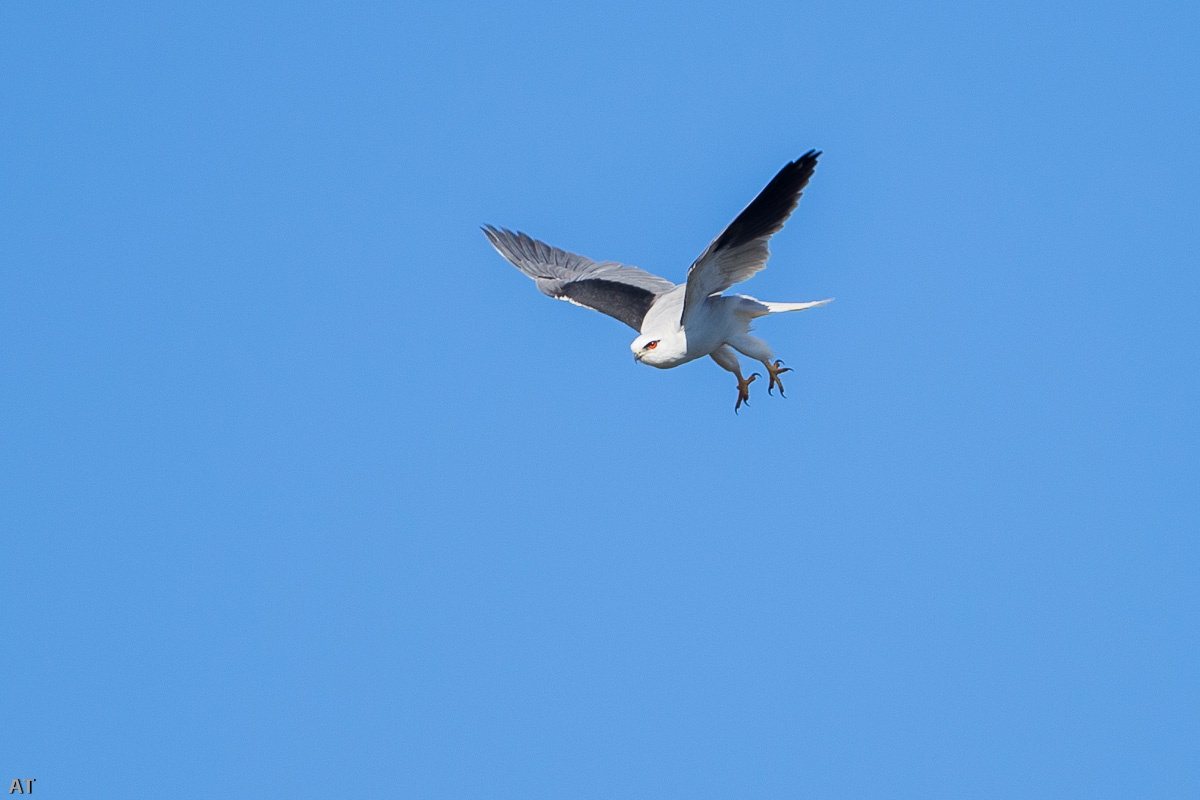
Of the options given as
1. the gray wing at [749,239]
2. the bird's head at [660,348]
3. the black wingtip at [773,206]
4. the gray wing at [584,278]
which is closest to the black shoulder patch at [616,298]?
the gray wing at [584,278]

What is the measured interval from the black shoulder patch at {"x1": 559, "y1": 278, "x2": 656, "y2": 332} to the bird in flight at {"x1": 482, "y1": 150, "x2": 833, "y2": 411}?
0.01 meters

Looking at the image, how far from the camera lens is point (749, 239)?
37.8 feet

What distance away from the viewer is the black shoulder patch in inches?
538

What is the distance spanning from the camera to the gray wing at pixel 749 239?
11.1 m

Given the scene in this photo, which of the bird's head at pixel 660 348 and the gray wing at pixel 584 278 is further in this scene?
the gray wing at pixel 584 278

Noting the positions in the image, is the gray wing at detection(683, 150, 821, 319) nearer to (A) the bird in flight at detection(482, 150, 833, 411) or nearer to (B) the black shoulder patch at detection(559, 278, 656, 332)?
(A) the bird in flight at detection(482, 150, 833, 411)

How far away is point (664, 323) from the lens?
40.0 ft

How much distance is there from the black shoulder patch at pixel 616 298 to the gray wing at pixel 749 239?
1.68 meters

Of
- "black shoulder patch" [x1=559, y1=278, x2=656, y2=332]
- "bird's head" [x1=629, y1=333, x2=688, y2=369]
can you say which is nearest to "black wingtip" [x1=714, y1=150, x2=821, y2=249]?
"bird's head" [x1=629, y1=333, x2=688, y2=369]

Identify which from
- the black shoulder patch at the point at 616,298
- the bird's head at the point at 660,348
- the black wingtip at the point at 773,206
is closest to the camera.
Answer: the black wingtip at the point at 773,206

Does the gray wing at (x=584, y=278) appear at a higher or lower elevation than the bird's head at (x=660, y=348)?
higher

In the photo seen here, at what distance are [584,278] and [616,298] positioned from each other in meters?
0.96

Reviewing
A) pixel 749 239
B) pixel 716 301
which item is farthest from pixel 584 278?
pixel 749 239

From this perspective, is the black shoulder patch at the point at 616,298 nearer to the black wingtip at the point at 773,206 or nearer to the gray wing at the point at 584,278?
the gray wing at the point at 584,278
